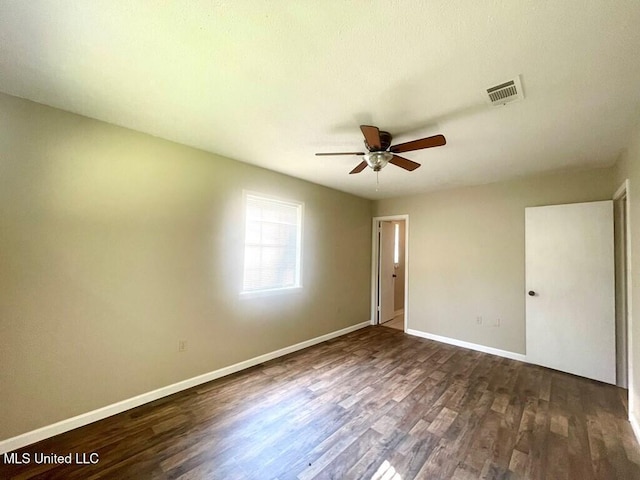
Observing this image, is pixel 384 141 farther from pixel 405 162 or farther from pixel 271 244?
pixel 271 244

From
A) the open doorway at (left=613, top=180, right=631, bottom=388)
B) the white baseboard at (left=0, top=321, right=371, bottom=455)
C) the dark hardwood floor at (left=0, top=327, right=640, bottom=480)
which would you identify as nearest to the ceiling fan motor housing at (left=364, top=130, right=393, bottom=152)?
the dark hardwood floor at (left=0, top=327, right=640, bottom=480)

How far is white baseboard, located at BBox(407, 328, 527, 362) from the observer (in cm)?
346

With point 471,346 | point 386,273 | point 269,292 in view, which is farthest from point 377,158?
point 386,273

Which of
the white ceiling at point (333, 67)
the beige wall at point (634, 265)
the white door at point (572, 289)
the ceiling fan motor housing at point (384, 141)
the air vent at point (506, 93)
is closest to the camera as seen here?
the white ceiling at point (333, 67)

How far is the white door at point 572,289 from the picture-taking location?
288 cm

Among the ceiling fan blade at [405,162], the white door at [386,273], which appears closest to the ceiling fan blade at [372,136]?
the ceiling fan blade at [405,162]

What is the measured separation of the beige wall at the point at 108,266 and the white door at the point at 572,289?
11.7ft

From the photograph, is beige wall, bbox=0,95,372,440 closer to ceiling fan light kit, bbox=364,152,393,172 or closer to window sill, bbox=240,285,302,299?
window sill, bbox=240,285,302,299

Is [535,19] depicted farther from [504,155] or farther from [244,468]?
[244,468]

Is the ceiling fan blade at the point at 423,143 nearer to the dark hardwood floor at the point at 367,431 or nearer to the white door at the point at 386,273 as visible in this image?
the dark hardwood floor at the point at 367,431

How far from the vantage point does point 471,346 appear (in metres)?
3.84

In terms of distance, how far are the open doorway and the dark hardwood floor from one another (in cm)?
26

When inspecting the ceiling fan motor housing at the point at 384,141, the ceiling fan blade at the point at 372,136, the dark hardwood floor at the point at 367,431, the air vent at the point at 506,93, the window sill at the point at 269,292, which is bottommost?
the dark hardwood floor at the point at 367,431

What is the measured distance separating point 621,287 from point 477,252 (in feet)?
4.80
